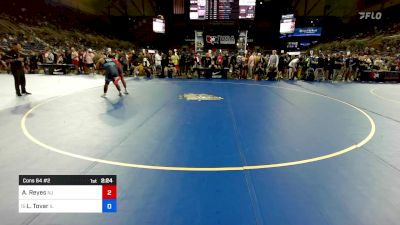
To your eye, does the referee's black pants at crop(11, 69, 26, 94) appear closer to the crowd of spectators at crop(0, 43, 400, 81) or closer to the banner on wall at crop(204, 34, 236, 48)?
the crowd of spectators at crop(0, 43, 400, 81)

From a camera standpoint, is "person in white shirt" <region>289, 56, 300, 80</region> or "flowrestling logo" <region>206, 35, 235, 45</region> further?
"flowrestling logo" <region>206, 35, 235, 45</region>

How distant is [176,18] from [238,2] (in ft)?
33.8

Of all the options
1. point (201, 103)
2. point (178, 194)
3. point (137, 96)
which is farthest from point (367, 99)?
point (178, 194)

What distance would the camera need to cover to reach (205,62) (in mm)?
18266

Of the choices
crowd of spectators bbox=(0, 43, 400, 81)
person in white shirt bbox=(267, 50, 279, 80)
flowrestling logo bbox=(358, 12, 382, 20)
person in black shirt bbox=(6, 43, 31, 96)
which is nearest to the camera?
person in black shirt bbox=(6, 43, 31, 96)

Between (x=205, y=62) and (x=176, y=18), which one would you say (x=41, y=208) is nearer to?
(x=205, y=62)

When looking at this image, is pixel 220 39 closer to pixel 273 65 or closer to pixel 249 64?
pixel 249 64

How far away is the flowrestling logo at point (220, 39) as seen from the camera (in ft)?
96.4
